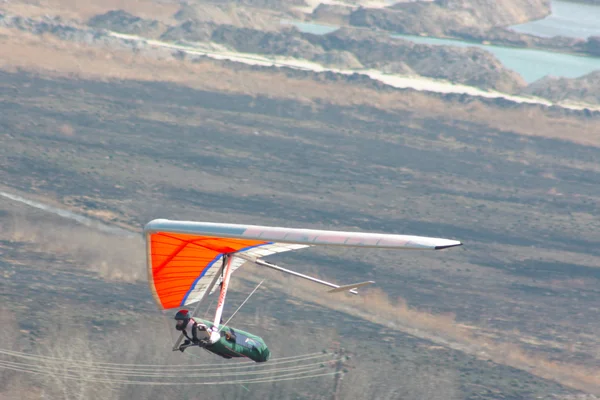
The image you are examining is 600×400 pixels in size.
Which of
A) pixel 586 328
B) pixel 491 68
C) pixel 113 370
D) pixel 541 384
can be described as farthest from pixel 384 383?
pixel 491 68

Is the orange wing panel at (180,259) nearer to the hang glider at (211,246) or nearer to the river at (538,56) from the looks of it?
the hang glider at (211,246)

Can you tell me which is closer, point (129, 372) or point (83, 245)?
point (129, 372)

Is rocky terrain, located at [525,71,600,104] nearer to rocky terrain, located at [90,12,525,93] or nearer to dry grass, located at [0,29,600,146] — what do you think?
rocky terrain, located at [90,12,525,93]

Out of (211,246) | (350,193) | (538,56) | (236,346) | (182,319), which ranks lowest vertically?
(350,193)

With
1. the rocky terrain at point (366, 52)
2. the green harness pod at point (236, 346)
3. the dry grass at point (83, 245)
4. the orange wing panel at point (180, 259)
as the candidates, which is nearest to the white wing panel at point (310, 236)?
the orange wing panel at point (180, 259)

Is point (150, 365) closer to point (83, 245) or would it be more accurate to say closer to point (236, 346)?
point (83, 245)

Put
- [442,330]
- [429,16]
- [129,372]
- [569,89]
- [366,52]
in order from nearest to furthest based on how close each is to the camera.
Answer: [129,372]
[442,330]
[569,89]
[366,52]
[429,16]

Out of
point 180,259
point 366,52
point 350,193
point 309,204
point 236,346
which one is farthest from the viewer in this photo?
point 366,52

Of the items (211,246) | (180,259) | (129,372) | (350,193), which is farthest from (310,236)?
(350,193)
